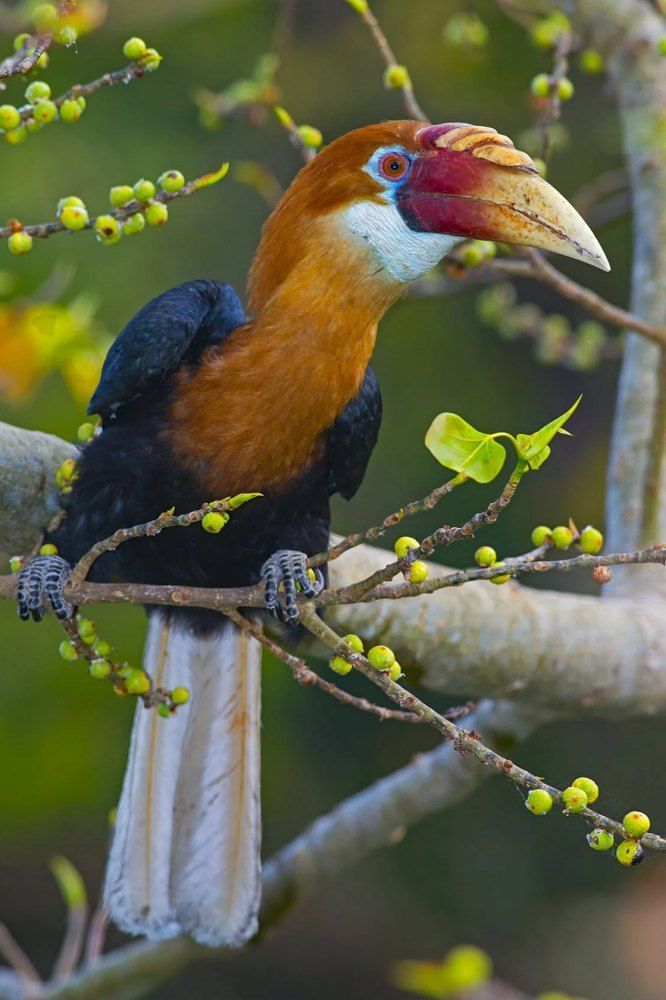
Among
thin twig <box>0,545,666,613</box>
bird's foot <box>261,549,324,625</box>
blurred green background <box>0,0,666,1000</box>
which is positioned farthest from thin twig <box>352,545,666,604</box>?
blurred green background <box>0,0,666,1000</box>

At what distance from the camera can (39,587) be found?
1.38 meters

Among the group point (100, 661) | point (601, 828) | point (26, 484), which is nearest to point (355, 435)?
point (26, 484)

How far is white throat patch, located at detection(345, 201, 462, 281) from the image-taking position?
1.44m

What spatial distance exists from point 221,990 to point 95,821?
0.77 m

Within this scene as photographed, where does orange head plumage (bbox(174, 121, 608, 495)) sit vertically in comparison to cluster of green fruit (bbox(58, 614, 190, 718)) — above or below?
above

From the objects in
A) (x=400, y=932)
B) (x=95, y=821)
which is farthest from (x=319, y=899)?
(x=95, y=821)

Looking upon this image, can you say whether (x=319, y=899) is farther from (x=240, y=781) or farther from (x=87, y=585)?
(x=87, y=585)

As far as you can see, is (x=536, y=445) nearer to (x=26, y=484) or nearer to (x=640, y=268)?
(x=26, y=484)

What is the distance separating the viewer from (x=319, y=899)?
149 inches

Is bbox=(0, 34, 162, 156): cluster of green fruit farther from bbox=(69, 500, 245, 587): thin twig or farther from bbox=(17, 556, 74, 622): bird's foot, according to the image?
Answer: bbox=(17, 556, 74, 622): bird's foot

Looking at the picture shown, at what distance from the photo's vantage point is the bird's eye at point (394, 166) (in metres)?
1.47

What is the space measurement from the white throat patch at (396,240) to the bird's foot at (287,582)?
324mm

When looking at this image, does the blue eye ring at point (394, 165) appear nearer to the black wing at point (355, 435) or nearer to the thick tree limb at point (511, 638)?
the black wing at point (355, 435)

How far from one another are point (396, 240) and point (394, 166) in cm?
9
